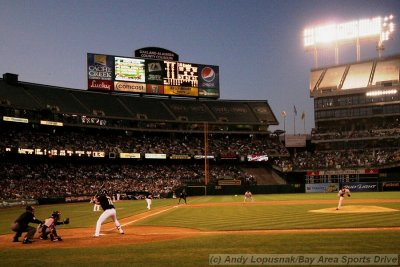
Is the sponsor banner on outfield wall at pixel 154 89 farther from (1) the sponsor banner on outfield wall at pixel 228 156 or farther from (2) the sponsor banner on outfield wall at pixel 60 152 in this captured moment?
(1) the sponsor banner on outfield wall at pixel 228 156

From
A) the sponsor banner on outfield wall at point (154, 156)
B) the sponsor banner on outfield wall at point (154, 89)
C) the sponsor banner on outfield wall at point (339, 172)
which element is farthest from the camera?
the sponsor banner on outfield wall at point (154, 89)

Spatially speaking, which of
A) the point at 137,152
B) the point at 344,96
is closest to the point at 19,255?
the point at 137,152

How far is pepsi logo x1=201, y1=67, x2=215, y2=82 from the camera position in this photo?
254 feet

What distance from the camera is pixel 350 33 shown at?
7806cm

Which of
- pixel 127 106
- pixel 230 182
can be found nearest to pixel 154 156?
pixel 127 106

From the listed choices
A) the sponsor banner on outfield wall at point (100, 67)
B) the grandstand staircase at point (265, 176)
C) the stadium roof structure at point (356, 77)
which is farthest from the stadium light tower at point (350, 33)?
the sponsor banner on outfield wall at point (100, 67)

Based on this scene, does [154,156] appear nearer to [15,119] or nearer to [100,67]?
[100,67]

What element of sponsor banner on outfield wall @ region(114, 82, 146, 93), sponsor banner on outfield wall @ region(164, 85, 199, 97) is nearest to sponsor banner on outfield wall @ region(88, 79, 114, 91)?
sponsor banner on outfield wall @ region(114, 82, 146, 93)

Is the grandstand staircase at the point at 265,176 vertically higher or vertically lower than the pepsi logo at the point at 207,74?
lower

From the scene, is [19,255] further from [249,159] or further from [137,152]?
[249,159]

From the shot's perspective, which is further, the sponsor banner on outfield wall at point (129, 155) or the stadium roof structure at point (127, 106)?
the sponsor banner on outfield wall at point (129, 155)

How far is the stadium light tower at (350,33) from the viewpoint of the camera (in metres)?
76.4

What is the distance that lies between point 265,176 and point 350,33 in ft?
105

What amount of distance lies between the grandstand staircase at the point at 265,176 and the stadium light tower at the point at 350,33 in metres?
26.3
